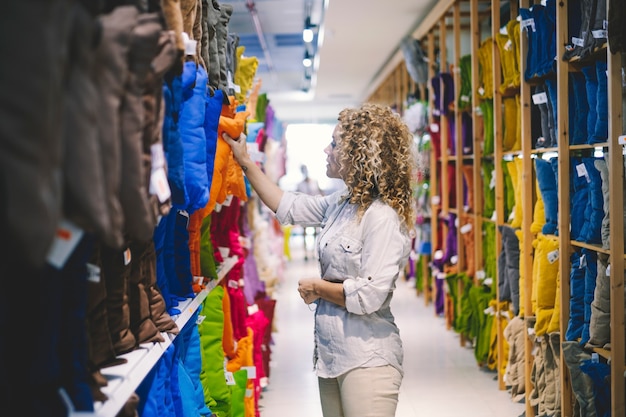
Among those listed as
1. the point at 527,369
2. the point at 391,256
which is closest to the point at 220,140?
the point at 391,256

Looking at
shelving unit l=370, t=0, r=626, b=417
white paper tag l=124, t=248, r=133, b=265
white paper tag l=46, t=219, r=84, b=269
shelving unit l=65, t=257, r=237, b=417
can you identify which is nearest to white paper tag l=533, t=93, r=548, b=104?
shelving unit l=370, t=0, r=626, b=417

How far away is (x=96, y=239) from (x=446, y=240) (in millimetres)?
6274

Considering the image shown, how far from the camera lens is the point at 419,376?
19.3 ft

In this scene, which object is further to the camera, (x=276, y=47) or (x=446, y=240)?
(x=276, y=47)

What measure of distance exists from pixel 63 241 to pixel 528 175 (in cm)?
419

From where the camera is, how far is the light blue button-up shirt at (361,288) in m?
2.70

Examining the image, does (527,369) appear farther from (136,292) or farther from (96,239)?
(96,239)

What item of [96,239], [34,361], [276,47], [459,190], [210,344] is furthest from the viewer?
[276,47]

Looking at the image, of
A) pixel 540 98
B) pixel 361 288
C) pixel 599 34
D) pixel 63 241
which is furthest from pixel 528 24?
pixel 63 241

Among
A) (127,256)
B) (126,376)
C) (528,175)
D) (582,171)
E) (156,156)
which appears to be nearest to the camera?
(156,156)

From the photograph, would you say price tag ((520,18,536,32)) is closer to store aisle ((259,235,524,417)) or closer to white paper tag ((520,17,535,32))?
white paper tag ((520,17,535,32))

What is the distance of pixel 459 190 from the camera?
707cm

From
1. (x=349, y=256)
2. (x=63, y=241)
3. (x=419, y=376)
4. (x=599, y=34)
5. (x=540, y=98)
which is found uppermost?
(x=599, y=34)

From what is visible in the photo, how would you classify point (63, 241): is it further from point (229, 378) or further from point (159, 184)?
point (229, 378)
